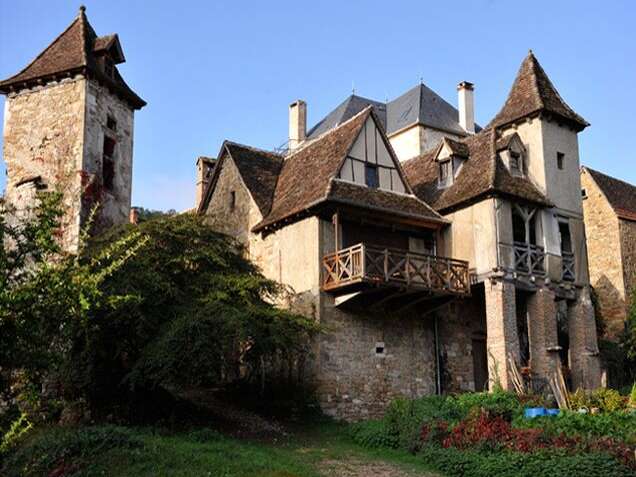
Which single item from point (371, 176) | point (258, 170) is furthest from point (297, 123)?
point (371, 176)

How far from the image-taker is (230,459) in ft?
49.5

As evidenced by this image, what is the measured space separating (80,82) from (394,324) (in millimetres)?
12312

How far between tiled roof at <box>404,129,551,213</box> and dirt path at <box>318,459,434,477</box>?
419 inches

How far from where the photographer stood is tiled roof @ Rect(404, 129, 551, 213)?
2441 cm

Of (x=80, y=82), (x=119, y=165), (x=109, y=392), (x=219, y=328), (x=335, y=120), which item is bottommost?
(x=109, y=392)

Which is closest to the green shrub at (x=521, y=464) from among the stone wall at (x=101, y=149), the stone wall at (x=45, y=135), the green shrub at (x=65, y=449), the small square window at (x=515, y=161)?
Answer: the green shrub at (x=65, y=449)

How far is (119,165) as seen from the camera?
25.6m

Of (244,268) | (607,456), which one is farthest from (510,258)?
(607,456)

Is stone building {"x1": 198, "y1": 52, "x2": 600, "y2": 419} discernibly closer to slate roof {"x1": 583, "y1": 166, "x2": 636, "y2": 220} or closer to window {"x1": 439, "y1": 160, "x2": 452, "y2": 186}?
window {"x1": 439, "y1": 160, "x2": 452, "y2": 186}

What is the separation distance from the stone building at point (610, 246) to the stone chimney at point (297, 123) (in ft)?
50.3

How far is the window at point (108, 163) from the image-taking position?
25.0 meters

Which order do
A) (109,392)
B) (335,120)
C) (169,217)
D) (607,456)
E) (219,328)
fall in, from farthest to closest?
(335,120), (169,217), (109,392), (219,328), (607,456)

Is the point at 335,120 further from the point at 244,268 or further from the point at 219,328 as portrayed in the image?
the point at 219,328

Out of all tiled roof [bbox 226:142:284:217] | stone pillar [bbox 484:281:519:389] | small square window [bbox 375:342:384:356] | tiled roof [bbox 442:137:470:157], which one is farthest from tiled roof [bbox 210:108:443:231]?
small square window [bbox 375:342:384:356]
